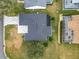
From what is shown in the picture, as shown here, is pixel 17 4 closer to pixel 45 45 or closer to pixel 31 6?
pixel 31 6

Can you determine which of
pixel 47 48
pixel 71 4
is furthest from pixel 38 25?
pixel 71 4

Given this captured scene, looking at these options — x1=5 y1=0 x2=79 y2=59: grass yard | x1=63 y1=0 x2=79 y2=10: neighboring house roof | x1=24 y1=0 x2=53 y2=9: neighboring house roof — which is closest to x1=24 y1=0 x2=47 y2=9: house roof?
x1=24 y1=0 x2=53 y2=9: neighboring house roof

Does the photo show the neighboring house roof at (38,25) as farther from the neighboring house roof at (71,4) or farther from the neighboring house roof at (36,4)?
the neighboring house roof at (71,4)

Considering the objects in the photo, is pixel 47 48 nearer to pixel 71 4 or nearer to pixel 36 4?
pixel 36 4

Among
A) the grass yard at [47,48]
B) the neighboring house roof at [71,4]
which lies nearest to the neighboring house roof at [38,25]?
the grass yard at [47,48]

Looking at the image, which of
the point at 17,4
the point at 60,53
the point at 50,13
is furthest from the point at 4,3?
the point at 60,53

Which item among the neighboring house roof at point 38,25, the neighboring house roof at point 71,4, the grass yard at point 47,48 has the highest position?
the neighboring house roof at point 71,4
